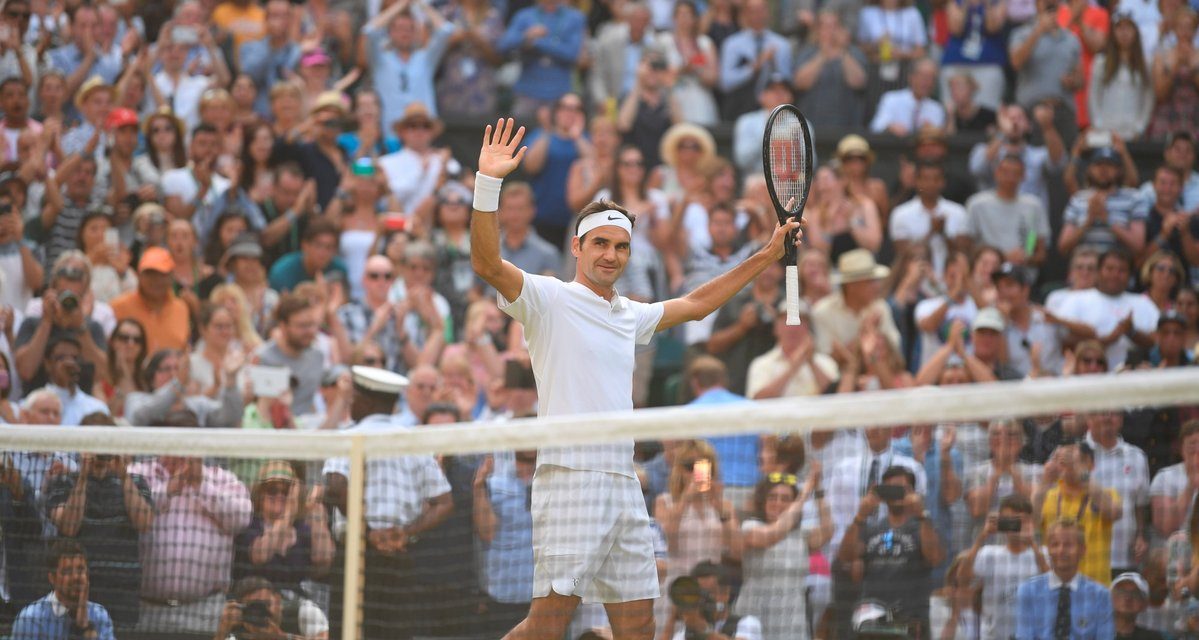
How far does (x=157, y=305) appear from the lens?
39.4 feet

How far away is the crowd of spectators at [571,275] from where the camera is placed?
7566 mm

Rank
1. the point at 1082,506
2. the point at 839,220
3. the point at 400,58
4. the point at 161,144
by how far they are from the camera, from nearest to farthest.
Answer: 1. the point at 1082,506
2. the point at 161,144
3. the point at 839,220
4. the point at 400,58

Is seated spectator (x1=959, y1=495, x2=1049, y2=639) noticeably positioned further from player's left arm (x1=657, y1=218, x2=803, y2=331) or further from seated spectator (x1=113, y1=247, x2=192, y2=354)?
seated spectator (x1=113, y1=247, x2=192, y2=354)

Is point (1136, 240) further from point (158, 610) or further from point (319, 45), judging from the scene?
point (158, 610)

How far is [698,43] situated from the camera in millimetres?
15828

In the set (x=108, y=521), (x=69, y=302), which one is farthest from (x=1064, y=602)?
(x=69, y=302)

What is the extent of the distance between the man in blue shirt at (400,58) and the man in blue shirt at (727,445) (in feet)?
15.5

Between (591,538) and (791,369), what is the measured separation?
5.49 m

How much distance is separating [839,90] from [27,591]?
34.0 feet

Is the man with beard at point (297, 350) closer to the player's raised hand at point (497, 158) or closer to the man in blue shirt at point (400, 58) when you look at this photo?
the man in blue shirt at point (400, 58)

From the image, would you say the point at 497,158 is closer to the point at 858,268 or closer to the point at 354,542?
the point at 354,542

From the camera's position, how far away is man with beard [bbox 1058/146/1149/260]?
1393cm

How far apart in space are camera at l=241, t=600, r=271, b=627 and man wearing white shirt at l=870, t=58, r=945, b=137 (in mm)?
9815

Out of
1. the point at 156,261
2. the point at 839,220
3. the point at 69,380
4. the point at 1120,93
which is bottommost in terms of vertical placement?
the point at 69,380
